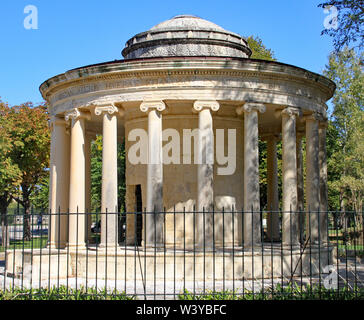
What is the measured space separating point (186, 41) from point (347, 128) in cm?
2318

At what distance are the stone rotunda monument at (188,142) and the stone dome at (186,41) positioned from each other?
0.16 ft

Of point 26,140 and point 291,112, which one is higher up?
point 26,140

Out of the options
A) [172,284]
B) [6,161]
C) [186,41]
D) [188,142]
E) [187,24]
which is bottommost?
[172,284]

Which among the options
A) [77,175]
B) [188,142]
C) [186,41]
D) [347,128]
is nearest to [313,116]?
[188,142]

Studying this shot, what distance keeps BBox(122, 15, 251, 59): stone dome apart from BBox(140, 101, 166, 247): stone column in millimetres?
4176

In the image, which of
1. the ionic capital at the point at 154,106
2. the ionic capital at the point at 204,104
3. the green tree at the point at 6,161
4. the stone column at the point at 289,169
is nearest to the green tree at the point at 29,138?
the green tree at the point at 6,161

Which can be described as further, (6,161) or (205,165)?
(6,161)

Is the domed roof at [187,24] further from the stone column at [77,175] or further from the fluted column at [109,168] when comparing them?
the stone column at [77,175]

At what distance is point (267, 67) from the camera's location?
18.7 meters

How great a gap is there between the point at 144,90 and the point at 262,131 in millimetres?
9626

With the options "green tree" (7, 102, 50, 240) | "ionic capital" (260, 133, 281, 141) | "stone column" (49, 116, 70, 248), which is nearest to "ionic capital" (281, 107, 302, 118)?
"ionic capital" (260, 133, 281, 141)

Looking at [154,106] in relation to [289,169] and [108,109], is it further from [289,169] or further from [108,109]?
[289,169]

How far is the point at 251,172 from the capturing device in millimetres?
18828
